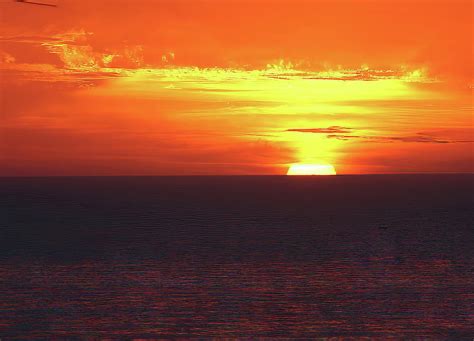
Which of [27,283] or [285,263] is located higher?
[285,263]

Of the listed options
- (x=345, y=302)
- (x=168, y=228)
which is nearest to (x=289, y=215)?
(x=168, y=228)

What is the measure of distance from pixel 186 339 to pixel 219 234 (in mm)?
53535

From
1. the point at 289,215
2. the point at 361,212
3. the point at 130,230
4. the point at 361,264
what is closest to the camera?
the point at 361,264

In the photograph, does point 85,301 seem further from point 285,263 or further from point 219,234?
point 219,234

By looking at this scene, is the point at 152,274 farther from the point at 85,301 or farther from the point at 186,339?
the point at 186,339

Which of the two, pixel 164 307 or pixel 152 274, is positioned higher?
pixel 152 274

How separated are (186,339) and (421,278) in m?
23.7

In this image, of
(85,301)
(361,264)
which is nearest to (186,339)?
(85,301)

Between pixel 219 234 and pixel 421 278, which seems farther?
pixel 219 234

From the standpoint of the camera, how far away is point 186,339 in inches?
1446

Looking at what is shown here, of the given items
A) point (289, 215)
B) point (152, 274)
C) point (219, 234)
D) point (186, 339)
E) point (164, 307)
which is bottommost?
point (186, 339)

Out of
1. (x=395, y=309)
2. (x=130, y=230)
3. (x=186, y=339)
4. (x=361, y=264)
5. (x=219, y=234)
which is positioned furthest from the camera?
(x=130, y=230)

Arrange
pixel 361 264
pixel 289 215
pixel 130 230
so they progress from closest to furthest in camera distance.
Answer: pixel 361 264 → pixel 130 230 → pixel 289 215

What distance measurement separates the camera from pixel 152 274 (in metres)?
56.3
